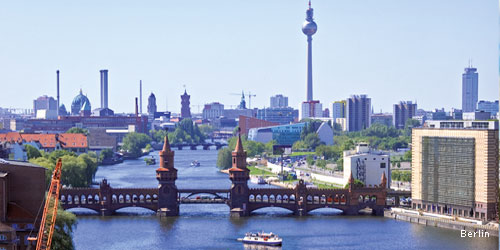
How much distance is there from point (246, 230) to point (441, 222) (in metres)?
13.0

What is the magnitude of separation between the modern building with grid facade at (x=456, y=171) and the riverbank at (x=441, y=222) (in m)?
1.66

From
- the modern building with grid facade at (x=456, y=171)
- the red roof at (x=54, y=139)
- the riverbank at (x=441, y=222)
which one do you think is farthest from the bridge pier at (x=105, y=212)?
the red roof at (x=54, y=139)

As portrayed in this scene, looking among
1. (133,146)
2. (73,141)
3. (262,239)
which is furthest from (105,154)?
(262,239)

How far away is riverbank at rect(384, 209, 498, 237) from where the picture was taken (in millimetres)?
71312

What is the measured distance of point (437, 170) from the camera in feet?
267

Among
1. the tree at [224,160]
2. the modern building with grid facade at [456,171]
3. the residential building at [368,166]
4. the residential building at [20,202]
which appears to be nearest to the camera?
the residential building at [20,202]

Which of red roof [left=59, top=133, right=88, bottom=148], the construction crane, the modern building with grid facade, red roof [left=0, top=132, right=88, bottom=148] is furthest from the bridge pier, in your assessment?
red roof [left=59, top=133, right=88, bottom=148]

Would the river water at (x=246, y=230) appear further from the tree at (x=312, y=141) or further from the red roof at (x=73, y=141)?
the tree at (x=312, y=141)

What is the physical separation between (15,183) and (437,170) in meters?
41.6

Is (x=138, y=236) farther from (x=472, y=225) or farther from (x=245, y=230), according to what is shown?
(x=472, y=225)

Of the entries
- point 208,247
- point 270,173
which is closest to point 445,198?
point 208,247

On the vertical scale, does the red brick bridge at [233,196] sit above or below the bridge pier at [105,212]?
above

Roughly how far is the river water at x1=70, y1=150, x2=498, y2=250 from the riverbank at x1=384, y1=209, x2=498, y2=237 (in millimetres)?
911

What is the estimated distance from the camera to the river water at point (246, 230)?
2643 inches
